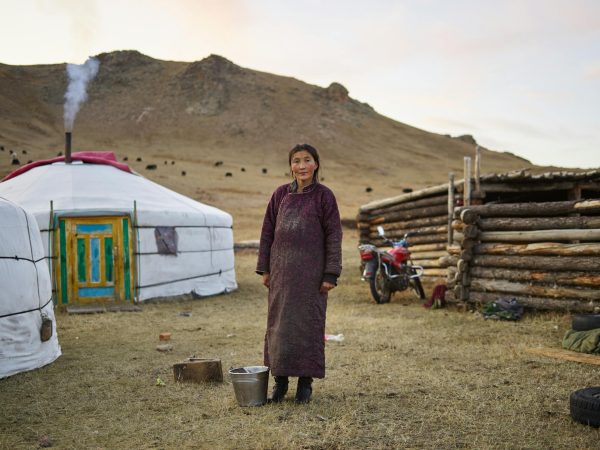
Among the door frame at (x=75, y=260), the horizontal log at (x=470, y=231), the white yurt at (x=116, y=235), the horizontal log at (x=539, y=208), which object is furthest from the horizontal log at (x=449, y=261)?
the door frame at (x=75, y=260)

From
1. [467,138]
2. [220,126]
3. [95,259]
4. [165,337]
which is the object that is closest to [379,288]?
[165,337]

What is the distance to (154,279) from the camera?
10.1m

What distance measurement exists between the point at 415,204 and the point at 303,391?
8.43 meters

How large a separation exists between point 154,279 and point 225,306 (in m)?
1.38

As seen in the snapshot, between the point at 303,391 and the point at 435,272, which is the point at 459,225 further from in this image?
the point at 303,391

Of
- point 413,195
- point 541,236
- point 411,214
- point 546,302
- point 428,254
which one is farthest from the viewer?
point 411,214

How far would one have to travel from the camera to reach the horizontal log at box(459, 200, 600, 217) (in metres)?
7.41

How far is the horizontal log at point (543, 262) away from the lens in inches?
266

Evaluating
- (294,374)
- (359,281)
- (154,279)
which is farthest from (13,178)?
(294,374)

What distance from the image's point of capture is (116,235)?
980 centimetres

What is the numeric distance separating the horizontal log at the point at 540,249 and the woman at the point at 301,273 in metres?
4.16

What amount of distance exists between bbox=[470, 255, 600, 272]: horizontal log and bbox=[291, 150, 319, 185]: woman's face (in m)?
4.24

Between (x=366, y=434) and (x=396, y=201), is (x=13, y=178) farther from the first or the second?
(x=366, y=434)

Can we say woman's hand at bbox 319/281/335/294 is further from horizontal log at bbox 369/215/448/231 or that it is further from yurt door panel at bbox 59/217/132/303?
horizontal log at bbox 369/215/448/231
